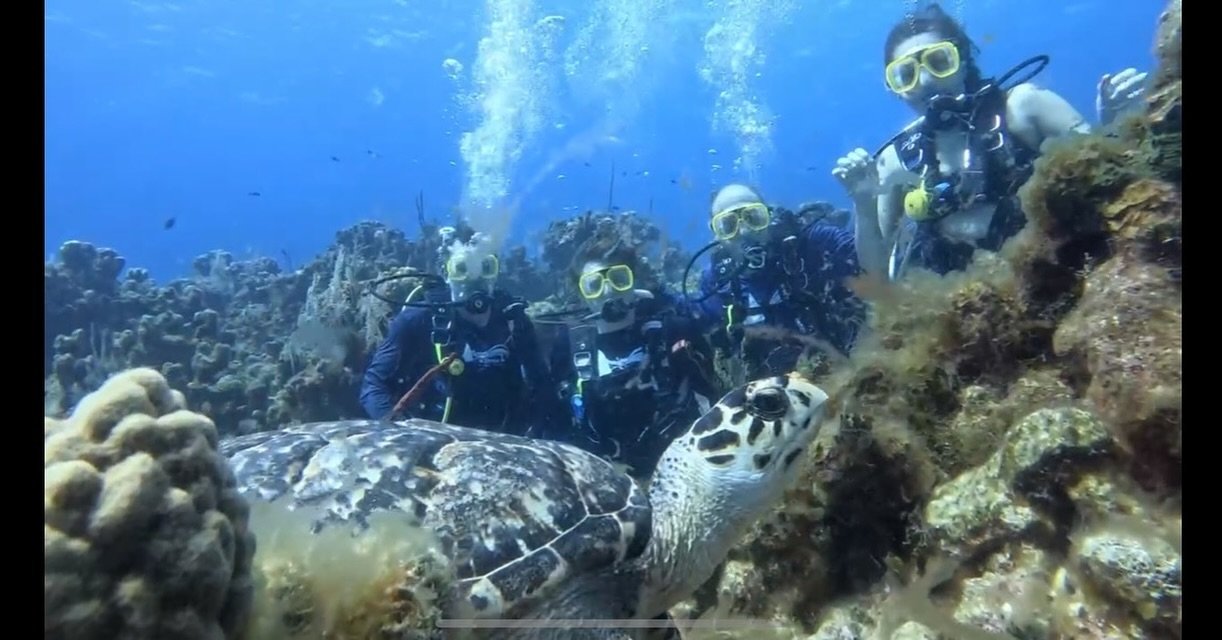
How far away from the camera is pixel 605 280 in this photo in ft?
18.2

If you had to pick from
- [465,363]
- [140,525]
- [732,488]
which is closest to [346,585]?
[140,525]

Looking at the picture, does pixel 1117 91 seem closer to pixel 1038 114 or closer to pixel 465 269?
pixel 1038 114

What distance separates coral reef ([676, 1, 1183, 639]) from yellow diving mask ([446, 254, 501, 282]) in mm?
3862

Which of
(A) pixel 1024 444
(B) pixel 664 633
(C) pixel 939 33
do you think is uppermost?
(C) pixel 939 33

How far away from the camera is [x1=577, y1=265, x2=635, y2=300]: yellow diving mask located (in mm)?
5516

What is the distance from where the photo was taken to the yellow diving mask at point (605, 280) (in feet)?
18.1

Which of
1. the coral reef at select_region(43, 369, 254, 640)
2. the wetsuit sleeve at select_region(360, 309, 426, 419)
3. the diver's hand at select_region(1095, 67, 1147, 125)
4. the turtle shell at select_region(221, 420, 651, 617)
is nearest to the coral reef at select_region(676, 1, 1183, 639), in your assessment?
the turtle shell at select_region(221, 420, 651, 617)

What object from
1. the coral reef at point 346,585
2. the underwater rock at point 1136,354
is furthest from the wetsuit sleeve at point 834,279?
the coral reef at point 346,585

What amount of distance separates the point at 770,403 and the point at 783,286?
3.15 m

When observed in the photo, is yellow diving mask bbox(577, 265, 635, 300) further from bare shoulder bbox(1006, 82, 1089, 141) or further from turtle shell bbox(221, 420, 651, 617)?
bare shoulder bbox(1006, 82, 1089, 141)

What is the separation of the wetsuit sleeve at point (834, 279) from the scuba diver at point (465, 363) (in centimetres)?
261

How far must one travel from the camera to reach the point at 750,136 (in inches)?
2286
